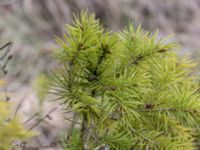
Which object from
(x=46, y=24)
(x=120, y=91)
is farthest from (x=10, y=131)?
(x=46, y=24)

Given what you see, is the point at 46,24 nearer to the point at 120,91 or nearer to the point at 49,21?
the point at 49,21

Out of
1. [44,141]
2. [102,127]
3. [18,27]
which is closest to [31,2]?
[18,27]

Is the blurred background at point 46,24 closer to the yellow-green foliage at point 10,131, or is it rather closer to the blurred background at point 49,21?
the blurred background at point 49,21

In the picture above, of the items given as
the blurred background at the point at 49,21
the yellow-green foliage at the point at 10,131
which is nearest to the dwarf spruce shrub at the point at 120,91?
the yellow-green foliage at the point at 10,131

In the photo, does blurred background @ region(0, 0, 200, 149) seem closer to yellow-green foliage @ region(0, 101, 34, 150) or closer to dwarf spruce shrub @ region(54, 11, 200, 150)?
dwarf spruce shrub @ region(54, 11, 200, 150)

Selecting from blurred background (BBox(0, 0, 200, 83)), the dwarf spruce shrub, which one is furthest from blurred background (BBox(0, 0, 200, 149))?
the dwarf spruce shrub

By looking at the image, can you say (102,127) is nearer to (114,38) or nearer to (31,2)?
(114,38)
